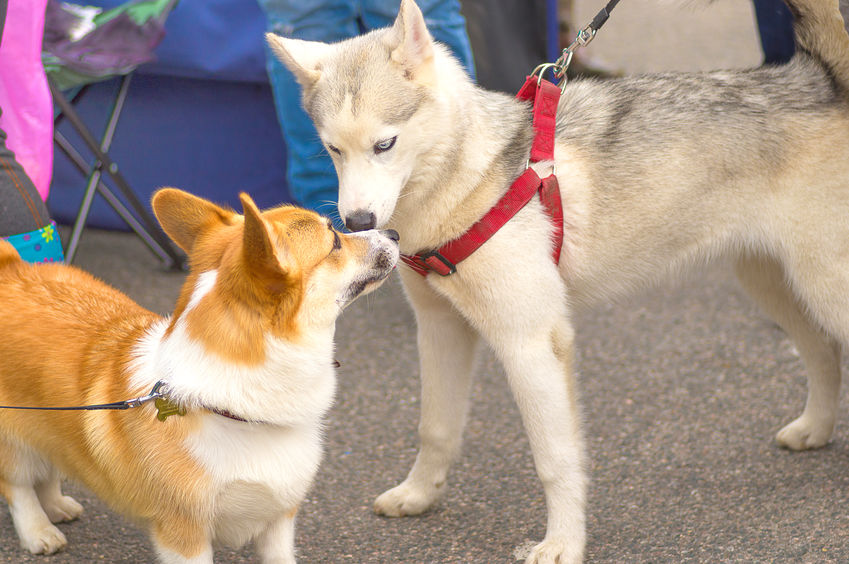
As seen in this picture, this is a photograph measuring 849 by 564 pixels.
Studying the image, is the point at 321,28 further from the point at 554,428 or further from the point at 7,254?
the point at 554,428

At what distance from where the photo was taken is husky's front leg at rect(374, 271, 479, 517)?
3021 mm

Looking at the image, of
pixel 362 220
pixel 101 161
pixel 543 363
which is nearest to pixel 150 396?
pixel 362 220

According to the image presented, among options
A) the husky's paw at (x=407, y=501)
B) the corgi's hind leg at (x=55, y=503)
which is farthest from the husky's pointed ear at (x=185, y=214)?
the husky's paw at (x=407, y=501)

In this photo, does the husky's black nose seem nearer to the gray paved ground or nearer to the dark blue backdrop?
the gray paved ground

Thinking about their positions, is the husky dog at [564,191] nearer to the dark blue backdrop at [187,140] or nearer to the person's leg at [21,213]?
the person's leg at [21,213]

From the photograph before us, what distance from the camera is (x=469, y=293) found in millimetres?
2744

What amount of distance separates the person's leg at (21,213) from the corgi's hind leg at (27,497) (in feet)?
2.21

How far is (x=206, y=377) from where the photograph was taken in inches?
89.6

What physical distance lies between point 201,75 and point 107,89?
0.62m

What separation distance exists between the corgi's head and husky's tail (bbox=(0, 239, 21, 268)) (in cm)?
65

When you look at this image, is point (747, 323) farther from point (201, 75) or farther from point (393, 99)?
point (201, 75)

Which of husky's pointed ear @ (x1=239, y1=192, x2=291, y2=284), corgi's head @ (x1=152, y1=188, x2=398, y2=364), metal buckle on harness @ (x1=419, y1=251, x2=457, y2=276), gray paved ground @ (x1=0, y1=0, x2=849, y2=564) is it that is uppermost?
husky's pointed ear @ (x1=239, y1=192, x2=291, y2=284)

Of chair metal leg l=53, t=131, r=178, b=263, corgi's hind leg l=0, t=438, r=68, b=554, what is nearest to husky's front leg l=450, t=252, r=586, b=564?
corgi's hind leg l=0, t=438, r=68, b=554

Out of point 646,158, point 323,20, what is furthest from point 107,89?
point 646,158
